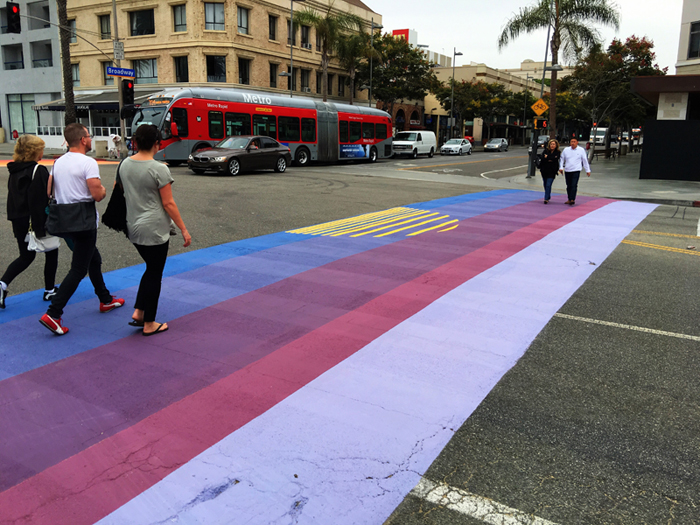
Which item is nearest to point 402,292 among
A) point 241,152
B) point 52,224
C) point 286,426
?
point 286,426

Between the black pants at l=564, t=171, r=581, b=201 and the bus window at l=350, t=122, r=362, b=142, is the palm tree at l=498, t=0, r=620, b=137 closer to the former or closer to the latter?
the bus window at l=350, t=122, r=362, b=142

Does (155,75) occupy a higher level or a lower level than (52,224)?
higher

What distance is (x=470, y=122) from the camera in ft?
283

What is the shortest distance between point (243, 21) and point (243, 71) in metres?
3.38

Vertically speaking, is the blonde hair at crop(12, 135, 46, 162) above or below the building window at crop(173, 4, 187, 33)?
below

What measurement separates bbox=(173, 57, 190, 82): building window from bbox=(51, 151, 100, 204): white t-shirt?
36.9 meters

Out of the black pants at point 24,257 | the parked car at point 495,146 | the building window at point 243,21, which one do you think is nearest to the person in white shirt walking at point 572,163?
the black pants at point 24,257

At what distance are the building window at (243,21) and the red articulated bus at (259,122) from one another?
1235 centimetres

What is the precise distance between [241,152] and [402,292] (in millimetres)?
15791

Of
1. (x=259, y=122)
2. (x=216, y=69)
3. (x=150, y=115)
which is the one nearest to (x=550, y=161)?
(x=259, y=122)

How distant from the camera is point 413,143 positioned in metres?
40.6

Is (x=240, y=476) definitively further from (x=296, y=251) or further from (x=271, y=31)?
(x=271, y=31)

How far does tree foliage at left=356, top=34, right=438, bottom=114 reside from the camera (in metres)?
51.5

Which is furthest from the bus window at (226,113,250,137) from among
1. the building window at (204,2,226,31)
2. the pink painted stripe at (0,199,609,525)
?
the pink painted stripe at (0,199,609,525)
